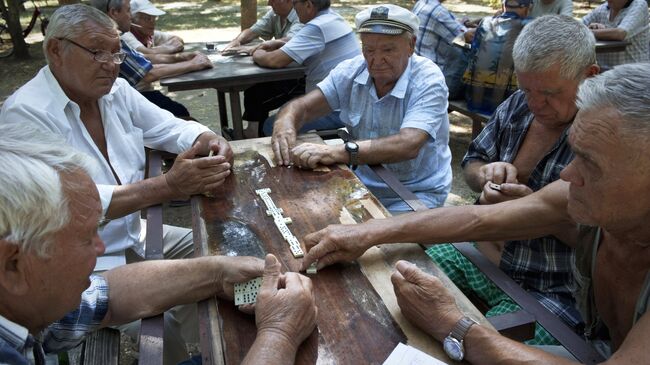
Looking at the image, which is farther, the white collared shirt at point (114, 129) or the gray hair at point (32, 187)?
the white collared shirt at point (114, 129)

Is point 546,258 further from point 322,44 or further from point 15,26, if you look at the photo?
point 15,26

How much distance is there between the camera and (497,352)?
4.67ft

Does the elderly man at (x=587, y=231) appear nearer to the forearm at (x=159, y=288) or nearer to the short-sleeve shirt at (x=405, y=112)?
the forearm at (x=159, y=288)

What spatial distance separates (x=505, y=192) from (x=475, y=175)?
402 millimetres

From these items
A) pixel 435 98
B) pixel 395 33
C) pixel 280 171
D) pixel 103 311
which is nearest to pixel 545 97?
pixel 435 98

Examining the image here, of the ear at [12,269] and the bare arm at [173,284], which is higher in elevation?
the ear at [12,269]

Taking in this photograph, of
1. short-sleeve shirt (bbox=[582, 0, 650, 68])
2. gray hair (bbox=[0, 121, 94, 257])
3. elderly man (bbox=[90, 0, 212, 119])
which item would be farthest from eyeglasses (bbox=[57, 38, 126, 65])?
short-sleeve shirt (bbox=[582, 0, 650, 68])

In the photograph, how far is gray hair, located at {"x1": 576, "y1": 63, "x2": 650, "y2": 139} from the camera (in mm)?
1375

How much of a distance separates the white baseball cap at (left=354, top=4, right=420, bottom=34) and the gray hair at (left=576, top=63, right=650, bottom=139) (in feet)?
4.47

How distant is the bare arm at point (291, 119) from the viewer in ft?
9.00

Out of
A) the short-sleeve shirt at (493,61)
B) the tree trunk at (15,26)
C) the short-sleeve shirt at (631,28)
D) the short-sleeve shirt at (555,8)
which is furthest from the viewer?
the tree trunk at (15,26)

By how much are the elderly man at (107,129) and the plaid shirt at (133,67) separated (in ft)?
4.33

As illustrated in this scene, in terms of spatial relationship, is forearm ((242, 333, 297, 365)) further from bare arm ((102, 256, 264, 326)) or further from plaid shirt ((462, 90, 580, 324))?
plaid shirt ((462, 90, 580, 324))

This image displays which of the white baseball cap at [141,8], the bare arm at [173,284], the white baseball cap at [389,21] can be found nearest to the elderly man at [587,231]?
the bare arm at [173,284]
